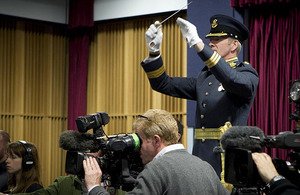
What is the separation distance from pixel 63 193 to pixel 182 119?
2.37m

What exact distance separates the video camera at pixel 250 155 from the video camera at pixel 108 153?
67cm

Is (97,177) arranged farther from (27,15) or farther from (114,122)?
(27,15)

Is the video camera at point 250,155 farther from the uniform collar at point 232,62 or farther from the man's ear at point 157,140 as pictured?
the uniform collar at point 232,62

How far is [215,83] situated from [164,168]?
1169 mm

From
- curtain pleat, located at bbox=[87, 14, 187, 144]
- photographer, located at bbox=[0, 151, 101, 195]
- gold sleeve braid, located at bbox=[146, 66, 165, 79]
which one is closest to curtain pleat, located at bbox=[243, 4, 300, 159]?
curtain pleat, located at bbox=[87, 14, 187, 144]

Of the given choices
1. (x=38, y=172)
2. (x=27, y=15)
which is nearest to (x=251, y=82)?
(x=38, y=172)

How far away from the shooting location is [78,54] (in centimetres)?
650

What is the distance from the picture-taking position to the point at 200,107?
3.41 meters

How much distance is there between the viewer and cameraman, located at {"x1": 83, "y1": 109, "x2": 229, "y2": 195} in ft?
7.71

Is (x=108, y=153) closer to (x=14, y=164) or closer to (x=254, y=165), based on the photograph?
(x=254, y=165)

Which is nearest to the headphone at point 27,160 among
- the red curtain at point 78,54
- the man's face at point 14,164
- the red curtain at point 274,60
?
the man's face at point 14,164

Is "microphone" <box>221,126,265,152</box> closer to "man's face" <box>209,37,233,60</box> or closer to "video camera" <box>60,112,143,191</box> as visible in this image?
"video camera" <box>60,112,143,191</box>

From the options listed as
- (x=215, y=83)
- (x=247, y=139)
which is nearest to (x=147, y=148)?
(x=247, y=139)

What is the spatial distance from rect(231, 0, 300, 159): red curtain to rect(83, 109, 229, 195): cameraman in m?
2.35
